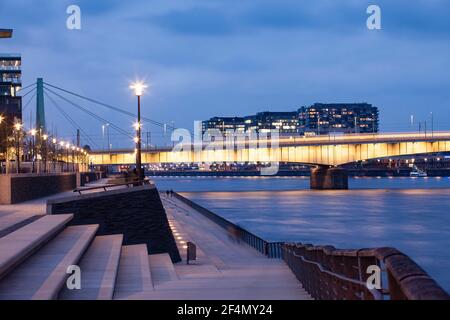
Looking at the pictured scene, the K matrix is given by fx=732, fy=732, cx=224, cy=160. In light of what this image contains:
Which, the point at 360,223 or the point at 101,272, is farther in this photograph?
the point at 360,223

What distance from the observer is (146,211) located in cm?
2461

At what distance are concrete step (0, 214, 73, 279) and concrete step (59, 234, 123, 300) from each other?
873 mm

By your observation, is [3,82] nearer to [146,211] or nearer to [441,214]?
[441,214]

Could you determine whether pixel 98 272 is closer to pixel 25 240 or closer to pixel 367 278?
pixel 25 240

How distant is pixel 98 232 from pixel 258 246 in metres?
15.7

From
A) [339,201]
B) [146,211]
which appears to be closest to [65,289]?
[146,211]

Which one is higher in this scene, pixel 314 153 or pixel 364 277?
pixel 314 153

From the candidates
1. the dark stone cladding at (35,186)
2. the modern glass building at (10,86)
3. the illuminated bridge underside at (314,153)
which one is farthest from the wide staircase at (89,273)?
the illuminated bridge underside at (314,153)

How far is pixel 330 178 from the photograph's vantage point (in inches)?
4875

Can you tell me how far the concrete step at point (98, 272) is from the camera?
1095 centimetres

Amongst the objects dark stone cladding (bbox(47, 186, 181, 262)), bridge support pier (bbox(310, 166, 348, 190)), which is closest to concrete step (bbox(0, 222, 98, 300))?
dark stone cladding (bbox(47, 186, 181, 262))

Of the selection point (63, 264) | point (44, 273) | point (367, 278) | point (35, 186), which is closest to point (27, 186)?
point (35, 186)

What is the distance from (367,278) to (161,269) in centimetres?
1107

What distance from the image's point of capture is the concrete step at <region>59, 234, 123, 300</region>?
10953mm
